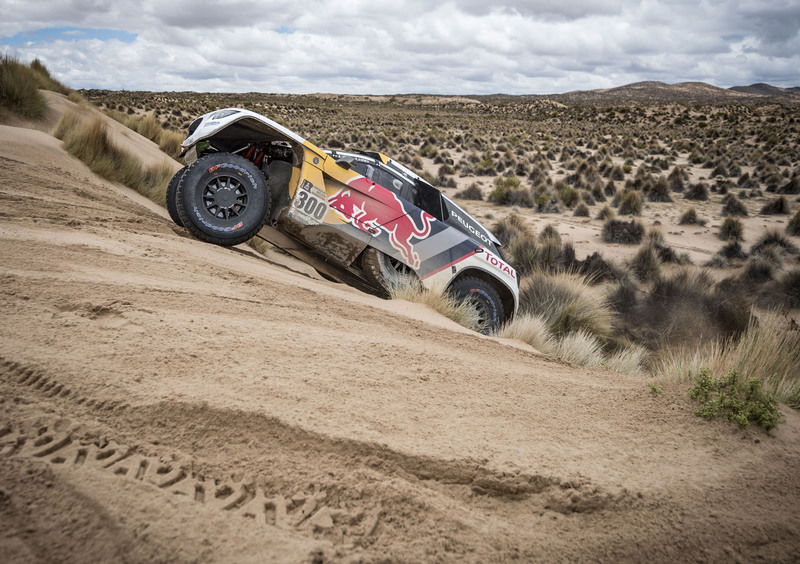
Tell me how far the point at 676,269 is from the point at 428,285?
9.30m

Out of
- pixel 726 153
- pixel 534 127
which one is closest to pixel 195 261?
pixel 726 153

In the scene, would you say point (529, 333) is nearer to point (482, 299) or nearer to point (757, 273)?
point (482, 299)

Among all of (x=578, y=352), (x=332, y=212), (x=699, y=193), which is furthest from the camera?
(x=699, y=193)

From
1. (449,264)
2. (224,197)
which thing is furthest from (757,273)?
(224,197)

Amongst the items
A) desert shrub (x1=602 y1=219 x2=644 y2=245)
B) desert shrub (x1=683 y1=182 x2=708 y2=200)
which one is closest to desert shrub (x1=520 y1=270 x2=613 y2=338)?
desert shrub (x1=602 y1=219 x2=644 y2=245)

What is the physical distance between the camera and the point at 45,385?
282 centimetres

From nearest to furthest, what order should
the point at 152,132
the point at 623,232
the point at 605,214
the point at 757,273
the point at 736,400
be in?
the point at 736,400, the point at 757,273, the point at 623,232, the point at 152,132, the point at 605,214

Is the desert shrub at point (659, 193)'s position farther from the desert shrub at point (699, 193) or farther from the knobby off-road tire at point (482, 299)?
the knobby off-road tire at point (482, 299)

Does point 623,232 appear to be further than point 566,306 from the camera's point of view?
Yes

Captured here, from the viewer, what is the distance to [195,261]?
214 inches

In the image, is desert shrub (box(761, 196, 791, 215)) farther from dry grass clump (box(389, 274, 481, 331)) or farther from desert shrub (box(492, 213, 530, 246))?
dry grass clump (box(389, 274, 481, 331))

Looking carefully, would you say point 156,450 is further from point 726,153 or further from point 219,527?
point 726,153

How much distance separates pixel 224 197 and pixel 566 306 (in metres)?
5.87

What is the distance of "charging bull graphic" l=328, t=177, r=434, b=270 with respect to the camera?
21.7 ft
